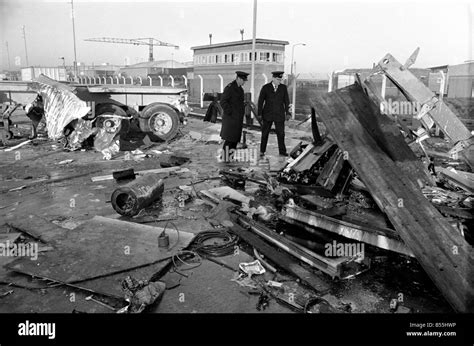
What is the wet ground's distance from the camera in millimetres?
3207

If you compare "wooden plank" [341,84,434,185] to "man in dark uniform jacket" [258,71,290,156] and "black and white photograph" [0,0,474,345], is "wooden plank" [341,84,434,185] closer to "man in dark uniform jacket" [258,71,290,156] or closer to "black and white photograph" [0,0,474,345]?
"black and white photograph" [0,0,474,345]

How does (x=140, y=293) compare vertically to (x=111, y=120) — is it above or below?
below

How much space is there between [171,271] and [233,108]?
509 cm

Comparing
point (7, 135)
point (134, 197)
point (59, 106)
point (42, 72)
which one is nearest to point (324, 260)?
point (134, 197)

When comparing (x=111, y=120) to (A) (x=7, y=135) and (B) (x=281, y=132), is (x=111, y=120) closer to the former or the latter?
(A) (x=7, y=135)

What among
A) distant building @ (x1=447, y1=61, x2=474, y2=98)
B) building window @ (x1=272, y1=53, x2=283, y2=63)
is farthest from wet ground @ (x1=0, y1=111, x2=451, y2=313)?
building window @ (x1=272, y1=53, x2=283, y2=63)

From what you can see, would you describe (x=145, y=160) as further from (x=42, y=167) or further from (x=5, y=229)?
(x=5, y=229)

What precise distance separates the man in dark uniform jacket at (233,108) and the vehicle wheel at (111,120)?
3.36m

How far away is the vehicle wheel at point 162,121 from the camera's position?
36.0ft

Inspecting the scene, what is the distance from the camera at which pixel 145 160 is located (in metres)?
8.95

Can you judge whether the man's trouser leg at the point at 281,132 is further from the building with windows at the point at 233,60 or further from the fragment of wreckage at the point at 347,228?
the building with windows at the point at 233,60

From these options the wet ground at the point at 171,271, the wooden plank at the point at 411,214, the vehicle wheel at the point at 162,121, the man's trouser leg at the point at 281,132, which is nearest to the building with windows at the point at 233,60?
the vehicle wheel at the point at 162,121

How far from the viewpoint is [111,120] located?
9844mm
